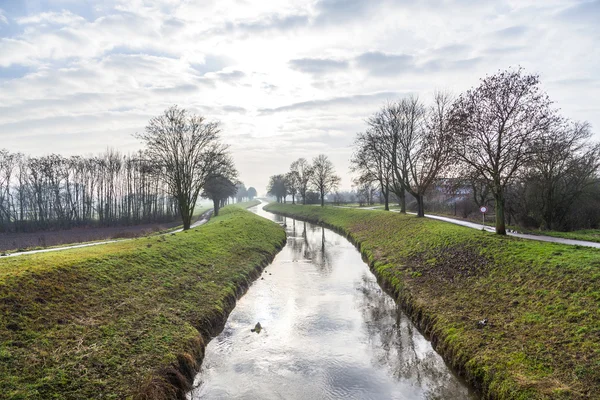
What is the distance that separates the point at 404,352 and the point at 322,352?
10.1ft

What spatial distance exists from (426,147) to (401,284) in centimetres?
1951

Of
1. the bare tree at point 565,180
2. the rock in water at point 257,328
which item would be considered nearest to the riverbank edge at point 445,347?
the rock in water at point 257,328

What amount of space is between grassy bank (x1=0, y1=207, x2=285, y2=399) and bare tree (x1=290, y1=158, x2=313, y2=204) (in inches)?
2810

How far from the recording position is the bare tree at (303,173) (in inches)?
3529

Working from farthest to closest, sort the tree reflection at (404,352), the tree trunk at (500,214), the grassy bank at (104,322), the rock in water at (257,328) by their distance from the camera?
the tree trunk at (500,214) → the rock in water at (257,328) → the tree reflection at (404,352) → the grassy bank at (104,322)

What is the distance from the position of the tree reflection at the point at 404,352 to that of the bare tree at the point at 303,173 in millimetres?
71615

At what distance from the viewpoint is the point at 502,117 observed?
68.4ft

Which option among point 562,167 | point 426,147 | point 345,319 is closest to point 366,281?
point 345,319

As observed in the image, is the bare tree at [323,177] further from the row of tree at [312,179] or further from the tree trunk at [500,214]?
the tree trunk at [500,214]

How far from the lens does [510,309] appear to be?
12.5 metres

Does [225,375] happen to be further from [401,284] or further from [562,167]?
[562,167]

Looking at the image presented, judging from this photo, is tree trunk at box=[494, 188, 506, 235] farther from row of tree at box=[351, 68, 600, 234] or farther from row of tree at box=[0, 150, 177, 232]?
row of tree at box=[0, 150, 177, 232]

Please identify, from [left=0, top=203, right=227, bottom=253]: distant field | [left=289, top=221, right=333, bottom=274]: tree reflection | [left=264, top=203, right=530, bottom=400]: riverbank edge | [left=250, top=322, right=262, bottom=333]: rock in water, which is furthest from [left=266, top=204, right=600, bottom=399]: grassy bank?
[left=0, top=203, right=227, bottom=253]: distant field

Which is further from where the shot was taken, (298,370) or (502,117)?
(502,117)
